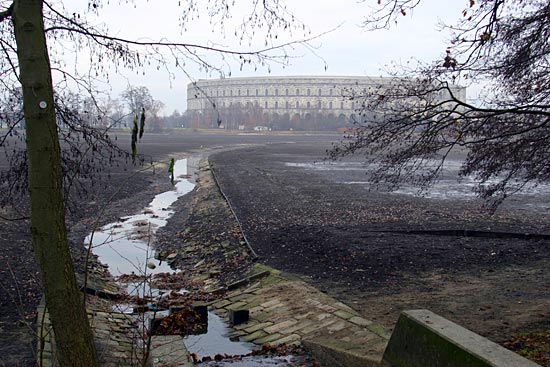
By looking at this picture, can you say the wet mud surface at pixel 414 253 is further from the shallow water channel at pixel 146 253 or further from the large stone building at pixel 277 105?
the large stone building at pixel 277 105

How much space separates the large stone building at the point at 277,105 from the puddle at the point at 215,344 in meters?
120

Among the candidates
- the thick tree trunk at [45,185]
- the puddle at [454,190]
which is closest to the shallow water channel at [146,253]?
the thick tree trunk at [45,185]

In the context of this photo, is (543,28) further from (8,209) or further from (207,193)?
(207,193)

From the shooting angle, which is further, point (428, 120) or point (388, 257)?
point (388, 257)

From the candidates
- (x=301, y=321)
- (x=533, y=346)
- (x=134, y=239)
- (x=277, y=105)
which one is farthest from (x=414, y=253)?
(x=277, y=105)

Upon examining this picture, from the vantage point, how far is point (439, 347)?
4.93 meters

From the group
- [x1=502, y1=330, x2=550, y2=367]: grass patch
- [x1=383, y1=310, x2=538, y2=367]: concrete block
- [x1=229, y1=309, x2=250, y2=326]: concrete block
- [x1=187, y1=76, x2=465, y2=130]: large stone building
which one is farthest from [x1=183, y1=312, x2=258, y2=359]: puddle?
[x1=187, y1=76, x2=465, y2=130]: large stone building

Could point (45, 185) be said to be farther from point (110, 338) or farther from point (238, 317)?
point (238, 317)

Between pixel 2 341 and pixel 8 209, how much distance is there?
11.9m

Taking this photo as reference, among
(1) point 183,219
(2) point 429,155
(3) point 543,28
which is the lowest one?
(1) point 183,219

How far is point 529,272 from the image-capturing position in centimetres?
1064

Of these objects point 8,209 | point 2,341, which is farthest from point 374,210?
point 2,341

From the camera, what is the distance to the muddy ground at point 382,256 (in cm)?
813

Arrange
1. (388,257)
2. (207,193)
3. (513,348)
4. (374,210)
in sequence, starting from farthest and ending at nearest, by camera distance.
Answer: (207,193), (374,210), (388,257), (513,348)
